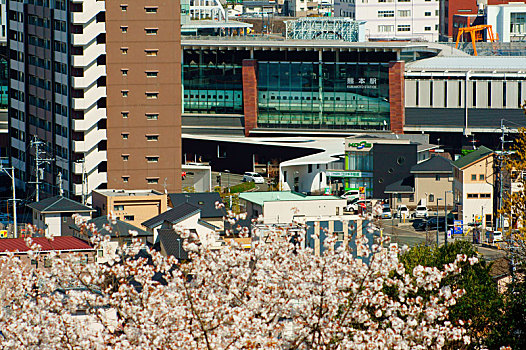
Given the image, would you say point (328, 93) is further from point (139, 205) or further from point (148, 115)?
point (139, 205)

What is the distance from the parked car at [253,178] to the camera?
160ft

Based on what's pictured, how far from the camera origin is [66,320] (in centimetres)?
1256

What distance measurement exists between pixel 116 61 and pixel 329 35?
823 inches

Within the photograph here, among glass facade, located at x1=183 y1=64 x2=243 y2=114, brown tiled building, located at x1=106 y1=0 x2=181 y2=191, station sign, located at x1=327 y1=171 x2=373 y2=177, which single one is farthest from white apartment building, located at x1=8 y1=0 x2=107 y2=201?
glass facade, located at x1=183 y1=64 x2=243 y2=114

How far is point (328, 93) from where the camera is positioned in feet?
181

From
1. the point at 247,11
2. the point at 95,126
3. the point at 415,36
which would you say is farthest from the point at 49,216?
the point at 247,11

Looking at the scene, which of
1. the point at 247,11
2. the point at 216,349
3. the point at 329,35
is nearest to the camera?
the point at 216,349

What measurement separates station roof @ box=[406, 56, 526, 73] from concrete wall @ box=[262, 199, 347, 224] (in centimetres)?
2375

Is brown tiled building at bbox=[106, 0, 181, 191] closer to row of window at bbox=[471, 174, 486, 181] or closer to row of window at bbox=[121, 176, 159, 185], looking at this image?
row of window at bbox=[121, 176, 159, 185]

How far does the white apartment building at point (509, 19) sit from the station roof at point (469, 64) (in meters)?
22.7

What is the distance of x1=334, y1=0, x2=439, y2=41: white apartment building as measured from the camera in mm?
89125

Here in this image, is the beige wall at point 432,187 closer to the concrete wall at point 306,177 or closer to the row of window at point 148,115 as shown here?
the concrete wall at point 306,177

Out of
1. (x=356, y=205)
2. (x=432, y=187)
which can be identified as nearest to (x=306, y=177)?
(x=356, y=205)

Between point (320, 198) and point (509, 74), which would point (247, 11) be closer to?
point (509, 74)
